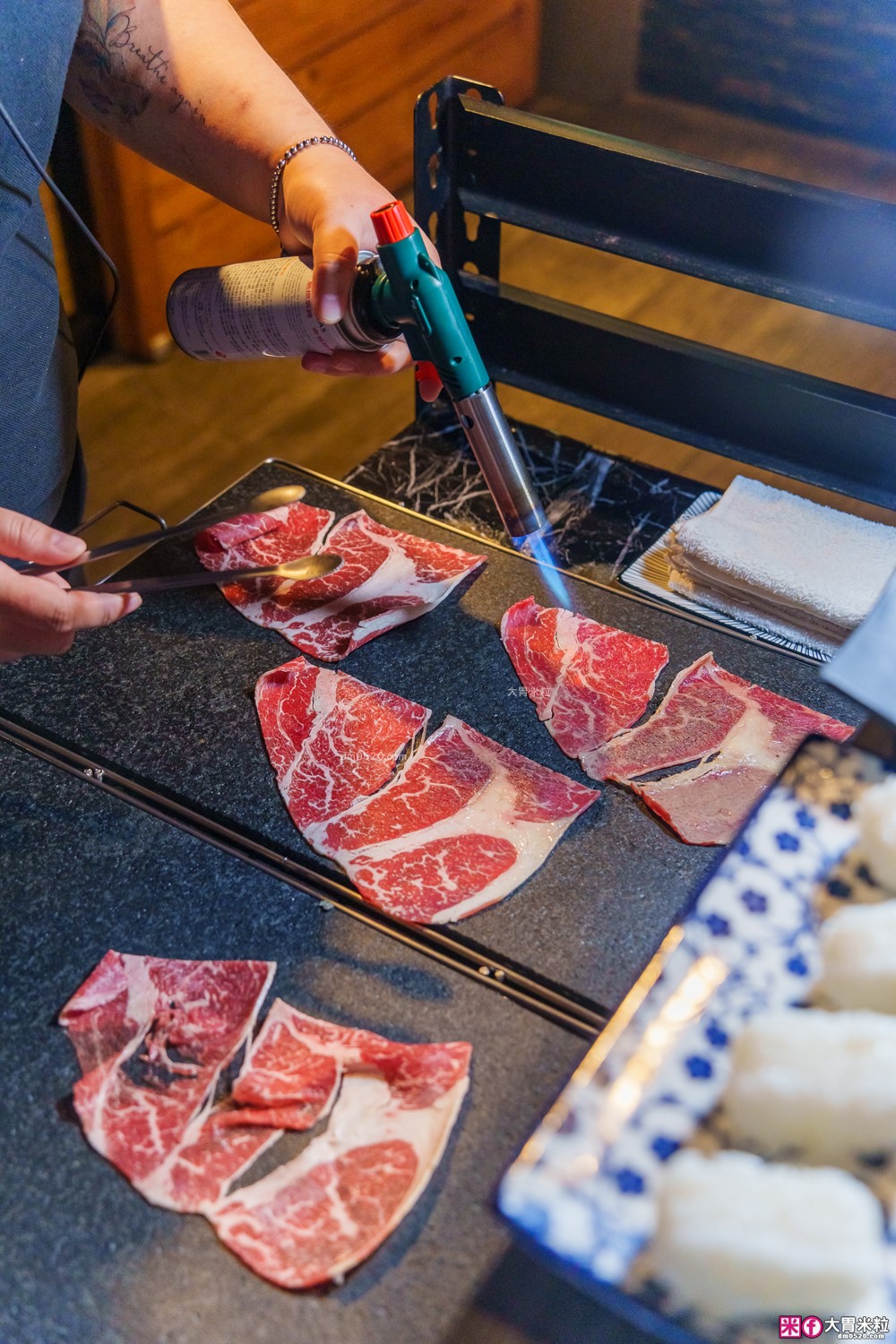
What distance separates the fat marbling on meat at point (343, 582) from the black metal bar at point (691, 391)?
0.31 meters

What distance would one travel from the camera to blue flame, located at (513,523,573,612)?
48.9 inches

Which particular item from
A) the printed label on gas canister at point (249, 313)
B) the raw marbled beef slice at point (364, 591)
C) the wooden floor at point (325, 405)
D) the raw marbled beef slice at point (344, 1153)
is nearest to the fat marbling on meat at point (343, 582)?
the raw marbled beef slice at point (364, 591)

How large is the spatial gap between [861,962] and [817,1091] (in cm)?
10

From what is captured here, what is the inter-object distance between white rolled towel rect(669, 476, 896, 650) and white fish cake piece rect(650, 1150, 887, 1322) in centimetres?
68

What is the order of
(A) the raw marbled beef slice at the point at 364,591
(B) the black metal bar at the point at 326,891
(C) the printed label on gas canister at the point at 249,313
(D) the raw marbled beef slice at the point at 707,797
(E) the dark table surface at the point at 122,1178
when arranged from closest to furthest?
(E) the dark table surface at the point at 122,1178 < (B) the black metal bar at the point at 326,891 < (D) the raw marbled beef slice at the point at 707,797 < (C) the printed label on gas canister at the point at 249,313 < (A) the raw marbled beef slice at the point at 364,591

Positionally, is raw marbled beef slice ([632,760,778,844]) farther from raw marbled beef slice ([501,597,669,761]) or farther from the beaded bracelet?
the beaded bracelet

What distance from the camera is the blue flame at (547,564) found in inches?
48.9

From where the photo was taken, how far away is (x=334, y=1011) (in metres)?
0.87

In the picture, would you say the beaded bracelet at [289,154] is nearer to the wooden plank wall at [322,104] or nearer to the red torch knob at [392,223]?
the red torch knob at [392,223]

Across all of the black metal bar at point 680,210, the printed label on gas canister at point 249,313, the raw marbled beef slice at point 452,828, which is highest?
the black metal bar at point 680,210

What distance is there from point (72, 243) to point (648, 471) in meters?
2.01

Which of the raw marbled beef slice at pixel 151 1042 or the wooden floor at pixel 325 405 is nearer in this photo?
the raw marbled beef slice at pixel 151 1042

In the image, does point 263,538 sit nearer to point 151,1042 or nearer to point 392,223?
point 392,223

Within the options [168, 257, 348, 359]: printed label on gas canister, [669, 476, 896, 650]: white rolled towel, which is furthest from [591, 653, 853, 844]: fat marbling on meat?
[168, 257, 348, 359]: printed label on gas canister
